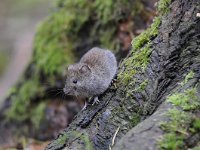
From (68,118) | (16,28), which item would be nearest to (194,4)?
(68,118)

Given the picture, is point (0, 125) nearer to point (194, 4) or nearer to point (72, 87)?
point (72, 87)

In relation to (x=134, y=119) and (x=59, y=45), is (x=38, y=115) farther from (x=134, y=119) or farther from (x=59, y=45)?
(x=134, y=119)

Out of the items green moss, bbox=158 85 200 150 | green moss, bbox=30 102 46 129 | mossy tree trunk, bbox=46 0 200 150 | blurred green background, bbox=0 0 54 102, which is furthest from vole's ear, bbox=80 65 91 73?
blurred green background, bbox=0 0 54 102

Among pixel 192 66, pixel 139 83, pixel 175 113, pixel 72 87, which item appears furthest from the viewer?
pixel 72 87

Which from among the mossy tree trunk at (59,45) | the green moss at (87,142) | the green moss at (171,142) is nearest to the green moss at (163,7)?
the green moss at (87,142)

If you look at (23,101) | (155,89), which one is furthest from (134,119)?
(23,101)

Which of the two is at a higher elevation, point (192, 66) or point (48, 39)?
point (48, 39)
